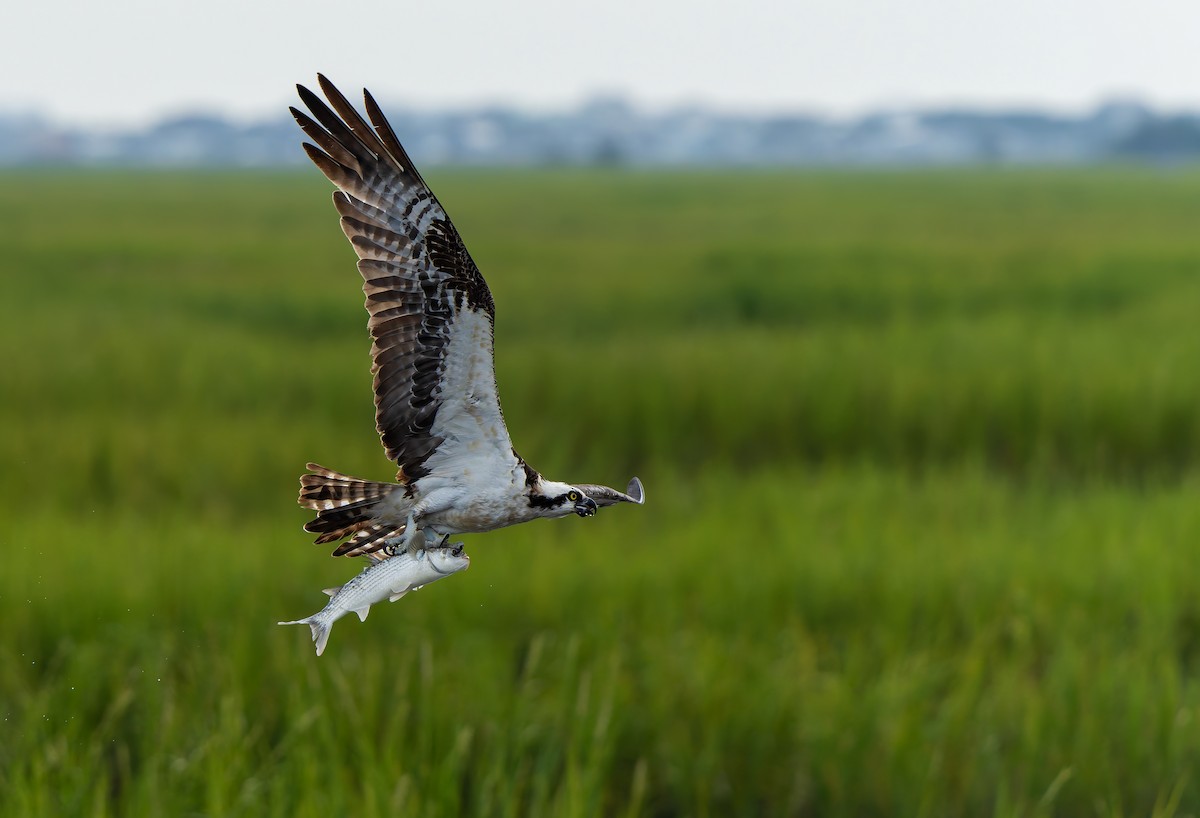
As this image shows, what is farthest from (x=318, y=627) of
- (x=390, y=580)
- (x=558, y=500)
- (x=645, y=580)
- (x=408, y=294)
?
(x=645, y=580)

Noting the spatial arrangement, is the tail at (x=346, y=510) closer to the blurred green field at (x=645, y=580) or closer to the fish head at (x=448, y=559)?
the fish head at (x=448, y=559)

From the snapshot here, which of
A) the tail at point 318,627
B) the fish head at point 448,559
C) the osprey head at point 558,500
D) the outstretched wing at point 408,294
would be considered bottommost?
the tail at point 318,627

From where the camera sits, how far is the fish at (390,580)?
736 mm

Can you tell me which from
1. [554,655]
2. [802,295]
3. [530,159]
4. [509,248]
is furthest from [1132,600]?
[530,159]

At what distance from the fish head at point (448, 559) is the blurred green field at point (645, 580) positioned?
1915 mm

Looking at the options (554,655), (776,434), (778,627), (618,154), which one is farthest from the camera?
(618,154)

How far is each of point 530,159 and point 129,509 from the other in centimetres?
13947

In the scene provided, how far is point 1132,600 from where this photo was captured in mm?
5492

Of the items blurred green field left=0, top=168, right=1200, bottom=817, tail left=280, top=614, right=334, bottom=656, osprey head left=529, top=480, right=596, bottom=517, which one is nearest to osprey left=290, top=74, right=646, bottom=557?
osprey head left=529, top=480, right=596, bottom=517

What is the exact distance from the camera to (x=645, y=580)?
531cm

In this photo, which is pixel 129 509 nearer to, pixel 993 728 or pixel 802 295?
pixel 993 728

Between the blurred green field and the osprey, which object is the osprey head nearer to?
the osprey

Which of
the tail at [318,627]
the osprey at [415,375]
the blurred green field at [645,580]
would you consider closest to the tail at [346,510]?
the osprey at [415,375]

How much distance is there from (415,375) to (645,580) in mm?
4479
